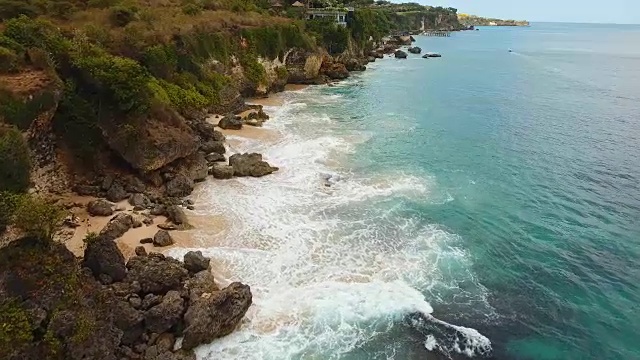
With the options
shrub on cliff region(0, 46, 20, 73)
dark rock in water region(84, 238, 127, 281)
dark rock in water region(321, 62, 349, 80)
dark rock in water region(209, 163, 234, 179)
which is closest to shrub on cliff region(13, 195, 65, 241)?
dark rock in water region(84, 238, 127, 281)

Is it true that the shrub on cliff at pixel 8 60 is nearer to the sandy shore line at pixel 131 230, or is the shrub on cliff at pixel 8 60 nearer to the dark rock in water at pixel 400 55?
the sandy shore line at pixel 131 230

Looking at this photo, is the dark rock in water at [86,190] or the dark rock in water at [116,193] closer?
the dark rock in water at [116,193]

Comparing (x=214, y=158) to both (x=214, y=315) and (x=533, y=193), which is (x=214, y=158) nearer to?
(x=214, y=315)

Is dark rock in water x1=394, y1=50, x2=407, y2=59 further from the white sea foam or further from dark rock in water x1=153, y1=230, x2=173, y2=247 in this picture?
dark rock in water x1=153, y1=230, x2=173, y2=247

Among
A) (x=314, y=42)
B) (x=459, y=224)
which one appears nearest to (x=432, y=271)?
(x=459, y=224)

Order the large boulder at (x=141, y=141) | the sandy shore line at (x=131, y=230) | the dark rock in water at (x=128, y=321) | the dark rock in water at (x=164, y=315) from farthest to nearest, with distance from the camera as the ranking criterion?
the large boulder at (x=141, y=141) < the sandy shore line at (x=131, y=230) < the dark rock in water at (x=164, y=315) < the dark rock in water at (x=128, y=321)

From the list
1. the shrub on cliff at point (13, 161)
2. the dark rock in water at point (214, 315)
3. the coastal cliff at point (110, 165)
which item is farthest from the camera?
the shrub on cliff at point (13, 161)

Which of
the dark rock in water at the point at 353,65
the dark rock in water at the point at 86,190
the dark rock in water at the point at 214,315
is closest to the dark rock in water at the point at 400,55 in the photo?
the dark rock in water at the point at 353,65

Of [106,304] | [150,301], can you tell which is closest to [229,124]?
[150,301]
